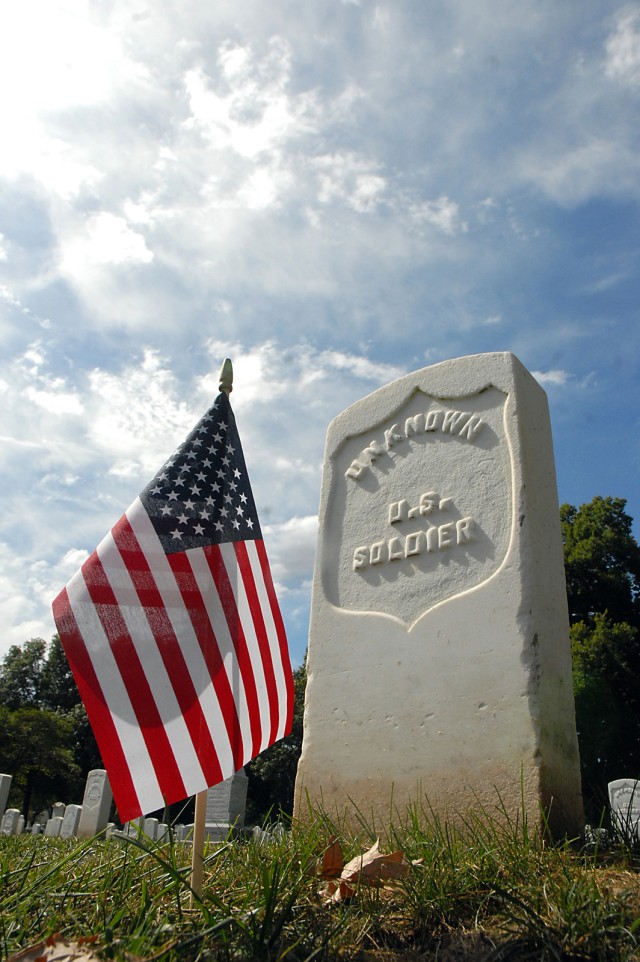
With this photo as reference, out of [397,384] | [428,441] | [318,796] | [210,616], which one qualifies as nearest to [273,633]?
[210,616]

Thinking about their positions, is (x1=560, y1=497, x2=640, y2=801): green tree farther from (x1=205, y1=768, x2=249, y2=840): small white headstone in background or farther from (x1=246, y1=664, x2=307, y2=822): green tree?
(x1=246, y1=664, x2=307, y2=822): green tree

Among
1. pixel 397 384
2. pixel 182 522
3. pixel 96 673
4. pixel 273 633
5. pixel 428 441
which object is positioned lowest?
pixel 96 673

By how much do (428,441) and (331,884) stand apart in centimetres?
254

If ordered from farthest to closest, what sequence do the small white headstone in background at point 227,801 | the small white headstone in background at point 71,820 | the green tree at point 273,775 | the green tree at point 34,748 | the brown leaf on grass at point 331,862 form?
the green tree at point 273,775, the green tree at point 34,748, the small white headstone in background at point 71,820, the small white headstone in background at point 227,801, the brown leaf on grass at point 331,862

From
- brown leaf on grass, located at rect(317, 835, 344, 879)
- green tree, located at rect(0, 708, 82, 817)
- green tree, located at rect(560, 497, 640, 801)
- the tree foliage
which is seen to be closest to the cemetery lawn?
brown leaf on grass, located at rect(317, 835, 344, 879)

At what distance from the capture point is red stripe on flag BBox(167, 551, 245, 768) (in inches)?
112

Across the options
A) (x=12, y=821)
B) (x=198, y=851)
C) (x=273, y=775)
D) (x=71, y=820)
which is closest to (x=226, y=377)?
(x=198, y=851)

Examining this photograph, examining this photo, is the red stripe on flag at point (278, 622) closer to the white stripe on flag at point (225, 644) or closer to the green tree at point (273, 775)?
the white stripe on flag at point (225, 644)

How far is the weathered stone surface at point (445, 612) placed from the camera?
329cm

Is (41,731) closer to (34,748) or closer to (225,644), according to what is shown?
(34,748)

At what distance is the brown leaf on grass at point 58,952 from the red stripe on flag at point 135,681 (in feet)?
2.67

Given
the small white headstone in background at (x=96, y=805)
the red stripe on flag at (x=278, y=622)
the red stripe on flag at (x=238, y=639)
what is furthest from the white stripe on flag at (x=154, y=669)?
the small white headstone in background at (x=96, y=805)

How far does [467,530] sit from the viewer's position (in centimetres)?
378

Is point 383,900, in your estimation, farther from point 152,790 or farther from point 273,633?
point 273,633
